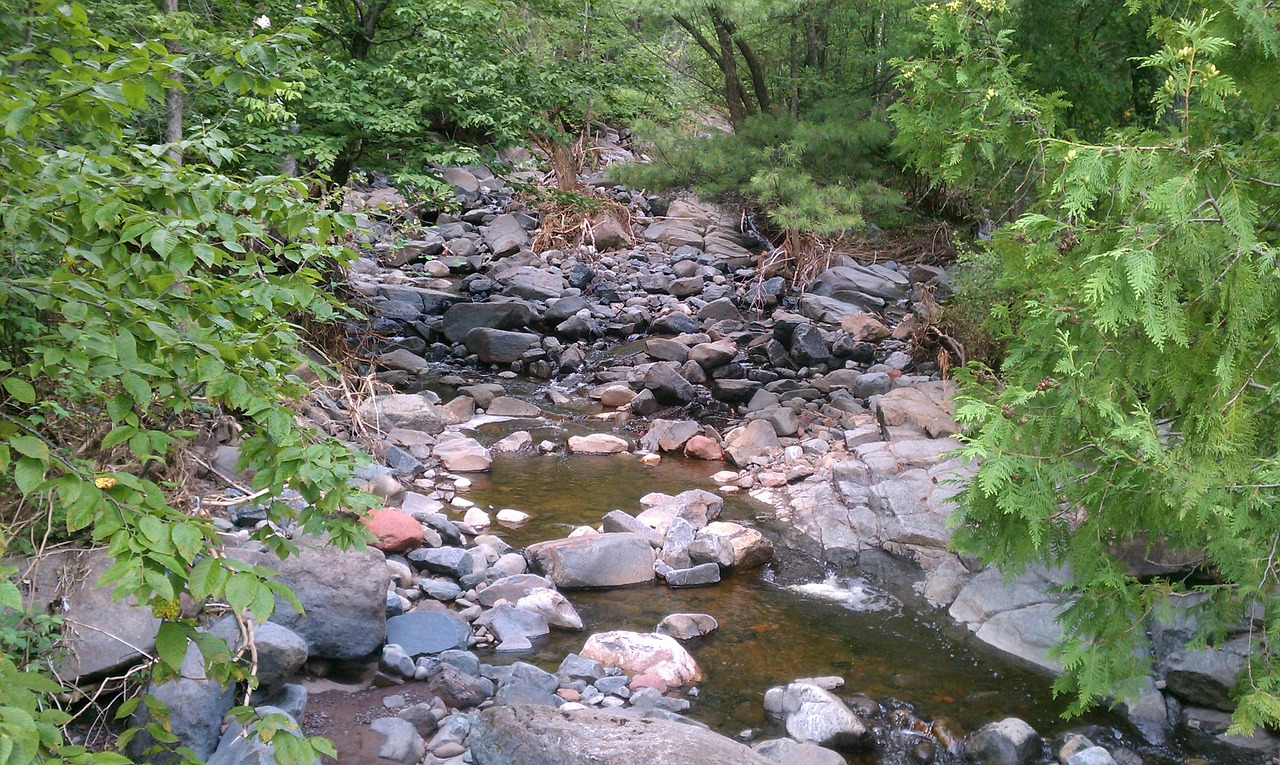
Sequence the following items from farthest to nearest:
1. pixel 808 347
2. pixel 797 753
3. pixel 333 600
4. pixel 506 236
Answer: pixel 506 236, pixel 808 347, pixel 333 600, pixel 797 753

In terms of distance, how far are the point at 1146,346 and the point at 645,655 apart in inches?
119

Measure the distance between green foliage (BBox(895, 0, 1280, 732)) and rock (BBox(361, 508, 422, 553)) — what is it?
3558 mm

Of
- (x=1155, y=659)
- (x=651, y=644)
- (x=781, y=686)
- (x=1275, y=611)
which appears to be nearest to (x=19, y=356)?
(x=651, y=644)

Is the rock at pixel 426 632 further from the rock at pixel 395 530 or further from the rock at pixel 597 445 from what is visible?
the rock at pixel 597 445

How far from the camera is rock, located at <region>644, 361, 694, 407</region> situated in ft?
34.5

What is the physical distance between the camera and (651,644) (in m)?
5.33

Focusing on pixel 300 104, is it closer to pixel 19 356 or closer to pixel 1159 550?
pixel 19 356

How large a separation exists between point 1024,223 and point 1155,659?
10.1 feet

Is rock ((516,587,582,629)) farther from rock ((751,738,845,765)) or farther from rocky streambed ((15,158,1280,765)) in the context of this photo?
rock ((751,738,845,765))

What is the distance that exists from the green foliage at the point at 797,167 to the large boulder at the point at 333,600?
20.8 feet

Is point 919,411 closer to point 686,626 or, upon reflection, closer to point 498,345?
point 686,626

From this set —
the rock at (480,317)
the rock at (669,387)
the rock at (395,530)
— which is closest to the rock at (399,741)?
the rock at (395,530)

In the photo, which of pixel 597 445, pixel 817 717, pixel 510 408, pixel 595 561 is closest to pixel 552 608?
pixel 595 561

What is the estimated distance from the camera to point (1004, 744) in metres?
4.59
